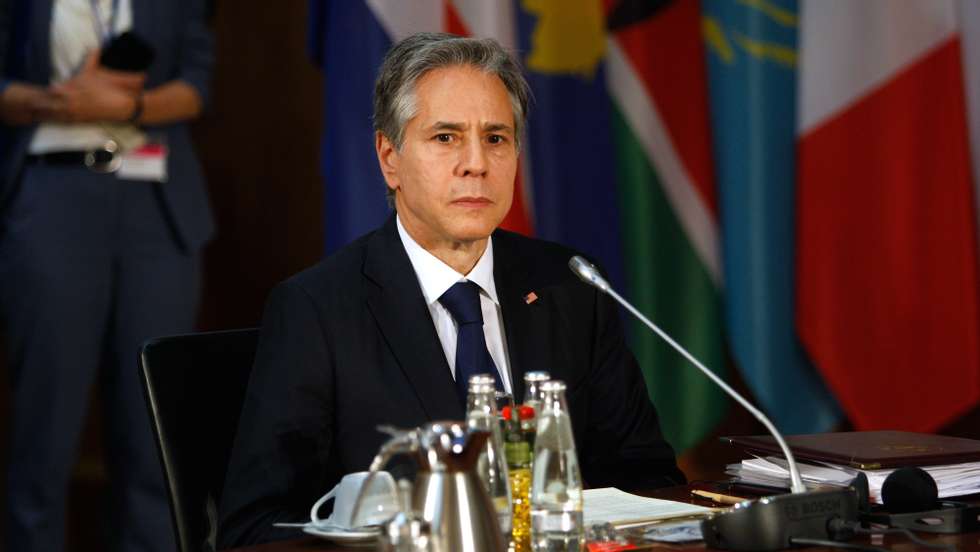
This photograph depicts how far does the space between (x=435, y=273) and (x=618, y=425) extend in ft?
1.32

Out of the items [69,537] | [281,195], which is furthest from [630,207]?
[69,537]

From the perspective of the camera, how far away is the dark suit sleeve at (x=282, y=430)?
184 cm

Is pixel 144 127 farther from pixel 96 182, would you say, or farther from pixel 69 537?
pixel 69 537

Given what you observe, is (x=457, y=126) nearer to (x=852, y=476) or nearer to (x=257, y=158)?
(x=852, y=476)

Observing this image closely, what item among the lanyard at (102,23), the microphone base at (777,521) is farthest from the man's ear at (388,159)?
the lanyard at (102,23)

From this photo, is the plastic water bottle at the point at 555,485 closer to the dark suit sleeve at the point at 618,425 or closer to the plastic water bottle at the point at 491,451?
the plastic water bottle at the point at 491,451

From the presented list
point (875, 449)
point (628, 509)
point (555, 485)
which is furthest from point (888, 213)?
point (555, 485)

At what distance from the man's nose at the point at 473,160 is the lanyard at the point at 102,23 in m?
1.76

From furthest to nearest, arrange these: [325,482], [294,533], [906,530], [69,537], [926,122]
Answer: [69,537]
[926,122]
[325,482]
[294,533]
[906,530]

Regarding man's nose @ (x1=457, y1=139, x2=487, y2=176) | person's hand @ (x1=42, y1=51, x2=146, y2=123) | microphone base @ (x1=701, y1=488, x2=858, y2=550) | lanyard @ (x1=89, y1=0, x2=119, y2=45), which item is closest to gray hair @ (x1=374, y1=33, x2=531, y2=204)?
man's nose @ (x1=457, y1=139, x2=487, y2=176)

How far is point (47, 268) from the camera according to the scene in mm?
3484

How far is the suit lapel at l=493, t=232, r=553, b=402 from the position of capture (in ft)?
7.13

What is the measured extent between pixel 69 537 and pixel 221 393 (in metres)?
2.76

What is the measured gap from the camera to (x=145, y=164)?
11.8 ft
